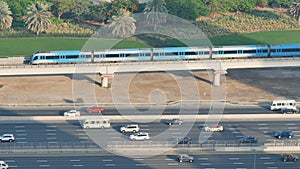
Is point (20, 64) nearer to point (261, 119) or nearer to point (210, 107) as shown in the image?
point (210, 107)

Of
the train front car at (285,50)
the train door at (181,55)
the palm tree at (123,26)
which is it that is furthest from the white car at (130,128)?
the palm tree at (123,26)

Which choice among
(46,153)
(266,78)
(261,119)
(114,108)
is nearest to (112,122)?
(114,108)

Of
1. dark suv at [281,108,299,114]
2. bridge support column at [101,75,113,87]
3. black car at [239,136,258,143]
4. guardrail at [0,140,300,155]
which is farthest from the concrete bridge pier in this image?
black car at [239,136,258,143]

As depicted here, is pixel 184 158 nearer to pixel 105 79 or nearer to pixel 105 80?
pixel 105 79

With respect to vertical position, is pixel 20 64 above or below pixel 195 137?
above

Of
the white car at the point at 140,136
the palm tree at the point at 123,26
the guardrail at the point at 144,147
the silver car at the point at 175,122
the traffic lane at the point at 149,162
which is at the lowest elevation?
the traffic lane at the point at 149,162

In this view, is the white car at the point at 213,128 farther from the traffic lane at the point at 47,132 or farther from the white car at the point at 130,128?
the traffic lane at the point at 47,132

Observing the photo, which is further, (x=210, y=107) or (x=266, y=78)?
(x=266, y=78)
